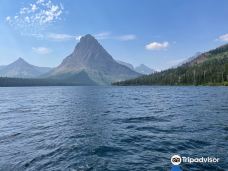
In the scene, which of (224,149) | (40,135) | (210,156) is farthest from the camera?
(40,135)

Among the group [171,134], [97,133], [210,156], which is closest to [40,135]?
[97,133]

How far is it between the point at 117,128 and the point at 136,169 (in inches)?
693

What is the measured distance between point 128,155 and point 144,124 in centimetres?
1698

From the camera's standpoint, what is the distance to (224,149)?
24781 millimetres

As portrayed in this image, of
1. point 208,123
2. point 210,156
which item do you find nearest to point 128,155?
point 210,156

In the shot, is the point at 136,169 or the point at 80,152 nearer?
the point at 136,169

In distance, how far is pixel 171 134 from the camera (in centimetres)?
3228

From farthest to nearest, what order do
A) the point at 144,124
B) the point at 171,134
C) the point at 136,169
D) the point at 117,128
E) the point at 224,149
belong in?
the point at 144,124
the point at 117,128
the point at 171,134
the point at 224,149
the point at 136,169

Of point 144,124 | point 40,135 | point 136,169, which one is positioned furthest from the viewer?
point 144,124

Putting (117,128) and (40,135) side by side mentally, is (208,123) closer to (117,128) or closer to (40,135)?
(117,128)

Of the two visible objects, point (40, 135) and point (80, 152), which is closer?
point (80, 152)

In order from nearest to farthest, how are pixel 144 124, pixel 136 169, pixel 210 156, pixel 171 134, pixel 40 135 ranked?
pixel 136 169
pixel 210 156
pixel 171 134
pixel 40 135
pixel 144 124

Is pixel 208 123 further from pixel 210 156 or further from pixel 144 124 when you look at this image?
pixel 210 156

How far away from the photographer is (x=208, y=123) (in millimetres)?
39531
